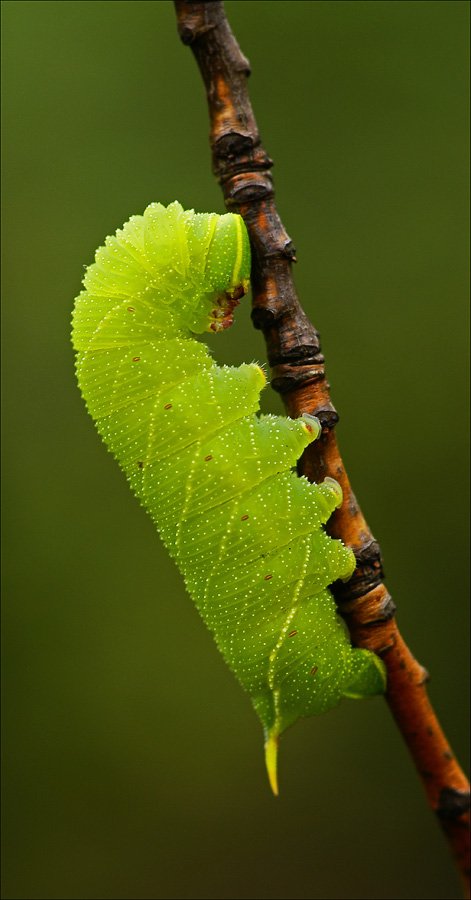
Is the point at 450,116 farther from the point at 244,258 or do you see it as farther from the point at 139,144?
the point at 244,258

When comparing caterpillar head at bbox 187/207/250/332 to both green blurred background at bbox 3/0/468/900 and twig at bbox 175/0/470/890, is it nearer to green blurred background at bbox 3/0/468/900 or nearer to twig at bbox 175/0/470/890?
twig at bbox 175/0/470/890

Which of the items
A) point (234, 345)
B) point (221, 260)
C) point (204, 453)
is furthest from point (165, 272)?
point (234, 345)

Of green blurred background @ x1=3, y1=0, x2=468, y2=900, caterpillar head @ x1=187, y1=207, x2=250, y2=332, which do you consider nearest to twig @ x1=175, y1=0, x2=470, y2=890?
caterpillar head @ x1=187, y1=207, x2=250, y2=332

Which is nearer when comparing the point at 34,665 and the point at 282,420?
the point at 282,420

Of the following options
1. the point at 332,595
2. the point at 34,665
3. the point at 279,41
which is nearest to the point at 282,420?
the point at 332,595

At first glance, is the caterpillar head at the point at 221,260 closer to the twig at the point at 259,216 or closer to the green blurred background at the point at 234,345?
the twig at the point at 259,216

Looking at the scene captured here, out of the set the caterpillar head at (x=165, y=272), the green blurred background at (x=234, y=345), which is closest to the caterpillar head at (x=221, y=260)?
the caterpillar head at (x=165, y=272)
